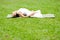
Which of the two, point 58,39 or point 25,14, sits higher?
point 25,14

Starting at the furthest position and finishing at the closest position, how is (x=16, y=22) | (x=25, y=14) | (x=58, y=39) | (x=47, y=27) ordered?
(x=25, y=14) < (x=16, y=22) < (x=47, y=27) < (x=58, y=39)

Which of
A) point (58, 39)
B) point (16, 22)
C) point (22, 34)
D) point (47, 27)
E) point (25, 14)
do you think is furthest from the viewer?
point (25, 14)

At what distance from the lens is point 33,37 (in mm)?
5281

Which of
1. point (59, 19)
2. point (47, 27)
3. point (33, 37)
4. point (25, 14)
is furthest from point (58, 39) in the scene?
point (25, 14)

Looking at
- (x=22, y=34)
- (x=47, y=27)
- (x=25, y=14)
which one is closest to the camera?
(x=22, y=34)

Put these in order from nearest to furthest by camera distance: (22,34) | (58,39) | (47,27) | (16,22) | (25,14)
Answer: (58,39), (22,34), (47,27), (16,22), (25,14)

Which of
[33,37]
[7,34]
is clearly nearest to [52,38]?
[33,37]

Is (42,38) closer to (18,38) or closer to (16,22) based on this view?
(18,38)

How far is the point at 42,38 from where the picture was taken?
17.1 feet

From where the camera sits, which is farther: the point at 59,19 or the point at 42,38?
the point at 59,19

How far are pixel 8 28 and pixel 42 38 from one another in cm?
145

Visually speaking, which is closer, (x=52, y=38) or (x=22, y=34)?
(x=52, y=38)

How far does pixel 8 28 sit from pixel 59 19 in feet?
6.71

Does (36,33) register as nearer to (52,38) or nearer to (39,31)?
(39,31)
